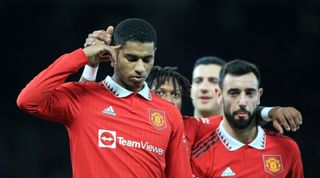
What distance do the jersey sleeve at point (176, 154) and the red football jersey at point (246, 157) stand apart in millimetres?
411

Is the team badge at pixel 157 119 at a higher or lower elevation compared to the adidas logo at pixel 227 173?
higher

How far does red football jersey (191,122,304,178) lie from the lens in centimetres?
375

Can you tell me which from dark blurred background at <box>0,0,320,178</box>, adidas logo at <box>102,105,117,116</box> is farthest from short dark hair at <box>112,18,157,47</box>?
dark blurred background at <box>0,0,320,178</box>

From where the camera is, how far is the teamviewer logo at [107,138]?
A: 122 inches

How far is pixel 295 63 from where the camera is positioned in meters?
9.20

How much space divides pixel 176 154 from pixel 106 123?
449 mm

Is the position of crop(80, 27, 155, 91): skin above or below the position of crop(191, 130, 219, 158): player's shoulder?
above

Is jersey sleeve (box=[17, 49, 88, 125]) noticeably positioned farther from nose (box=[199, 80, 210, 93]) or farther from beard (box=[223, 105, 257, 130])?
nose (box=[199, 80, 210, 93])

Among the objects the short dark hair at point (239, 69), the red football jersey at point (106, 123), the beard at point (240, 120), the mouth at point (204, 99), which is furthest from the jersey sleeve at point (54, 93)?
the mouth at point (204, 99)

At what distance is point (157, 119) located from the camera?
3287mm

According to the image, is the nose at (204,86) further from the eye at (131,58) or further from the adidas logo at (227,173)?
the eye at (131,58)

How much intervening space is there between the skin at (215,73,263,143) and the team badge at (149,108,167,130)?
637 mm

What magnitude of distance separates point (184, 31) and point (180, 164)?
601cm

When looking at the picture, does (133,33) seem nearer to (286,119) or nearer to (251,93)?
(251,93)
